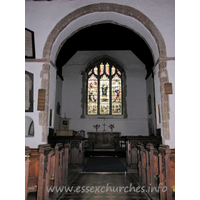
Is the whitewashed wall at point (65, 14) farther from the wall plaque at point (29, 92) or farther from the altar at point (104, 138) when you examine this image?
the altar at point (104, 138)

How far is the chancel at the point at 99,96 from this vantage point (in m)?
3.38

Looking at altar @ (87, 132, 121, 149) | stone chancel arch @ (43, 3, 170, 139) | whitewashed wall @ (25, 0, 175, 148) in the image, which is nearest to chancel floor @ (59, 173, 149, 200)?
stone chancel arch @ (43, 3, 170, 139)

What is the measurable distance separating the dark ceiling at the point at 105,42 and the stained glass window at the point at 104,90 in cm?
138

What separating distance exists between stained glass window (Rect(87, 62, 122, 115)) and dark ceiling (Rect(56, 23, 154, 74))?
4.52ft

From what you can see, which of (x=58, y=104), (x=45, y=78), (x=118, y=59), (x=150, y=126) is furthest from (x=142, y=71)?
Answer: (x=45, y=78)

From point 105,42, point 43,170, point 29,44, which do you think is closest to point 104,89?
point 105,42

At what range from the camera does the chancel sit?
11.1 ft

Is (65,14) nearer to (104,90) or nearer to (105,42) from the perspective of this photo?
(105,42)

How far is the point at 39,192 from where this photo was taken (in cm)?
274

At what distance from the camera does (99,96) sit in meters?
11.8

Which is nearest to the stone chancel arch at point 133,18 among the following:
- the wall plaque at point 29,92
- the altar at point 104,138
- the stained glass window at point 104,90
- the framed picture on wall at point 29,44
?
the framed picture on wall at point 29,44

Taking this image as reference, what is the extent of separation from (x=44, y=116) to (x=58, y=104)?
5354 millimetres

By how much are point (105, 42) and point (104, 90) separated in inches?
113

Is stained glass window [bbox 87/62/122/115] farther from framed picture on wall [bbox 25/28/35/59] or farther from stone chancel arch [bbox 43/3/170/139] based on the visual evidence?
framed picture on wall [bbox 25/28/35/59]
